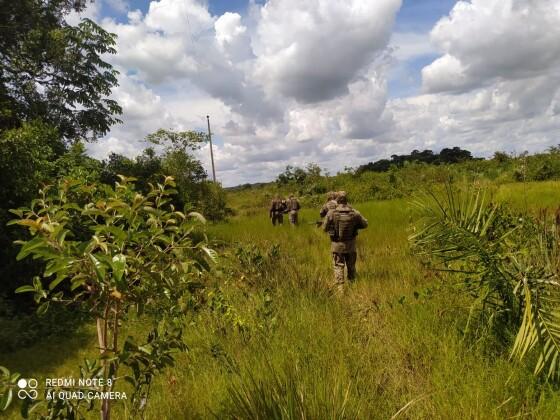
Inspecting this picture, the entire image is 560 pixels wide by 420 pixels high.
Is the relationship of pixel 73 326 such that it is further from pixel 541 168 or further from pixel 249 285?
pixel 541 168

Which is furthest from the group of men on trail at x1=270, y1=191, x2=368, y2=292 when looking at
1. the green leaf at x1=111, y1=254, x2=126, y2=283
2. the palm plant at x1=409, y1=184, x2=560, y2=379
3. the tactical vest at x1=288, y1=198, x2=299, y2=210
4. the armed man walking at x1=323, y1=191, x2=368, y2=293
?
the tactical vest at x1=288, y1=198, x2=299, y2=210

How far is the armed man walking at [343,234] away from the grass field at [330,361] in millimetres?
750

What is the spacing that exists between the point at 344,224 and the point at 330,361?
369 cm

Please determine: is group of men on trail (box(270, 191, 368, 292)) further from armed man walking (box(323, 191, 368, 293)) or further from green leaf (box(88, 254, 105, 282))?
green leaf (box(88, 254, 105, 282))

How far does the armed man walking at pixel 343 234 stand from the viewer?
6891 mm

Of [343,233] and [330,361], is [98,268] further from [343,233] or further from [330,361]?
[343,233]

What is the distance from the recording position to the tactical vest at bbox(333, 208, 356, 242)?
686 centimetres

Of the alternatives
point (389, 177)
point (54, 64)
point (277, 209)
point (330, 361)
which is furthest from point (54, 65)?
point (389, 177)

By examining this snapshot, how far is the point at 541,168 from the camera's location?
71.4 ft

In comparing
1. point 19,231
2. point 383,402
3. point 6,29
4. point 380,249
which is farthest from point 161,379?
point 6,29

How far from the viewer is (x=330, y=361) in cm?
338

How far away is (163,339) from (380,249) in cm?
762

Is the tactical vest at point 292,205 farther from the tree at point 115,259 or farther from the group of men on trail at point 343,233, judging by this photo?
the tree at point 115,259

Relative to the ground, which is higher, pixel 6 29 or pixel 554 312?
pixel 6 29
